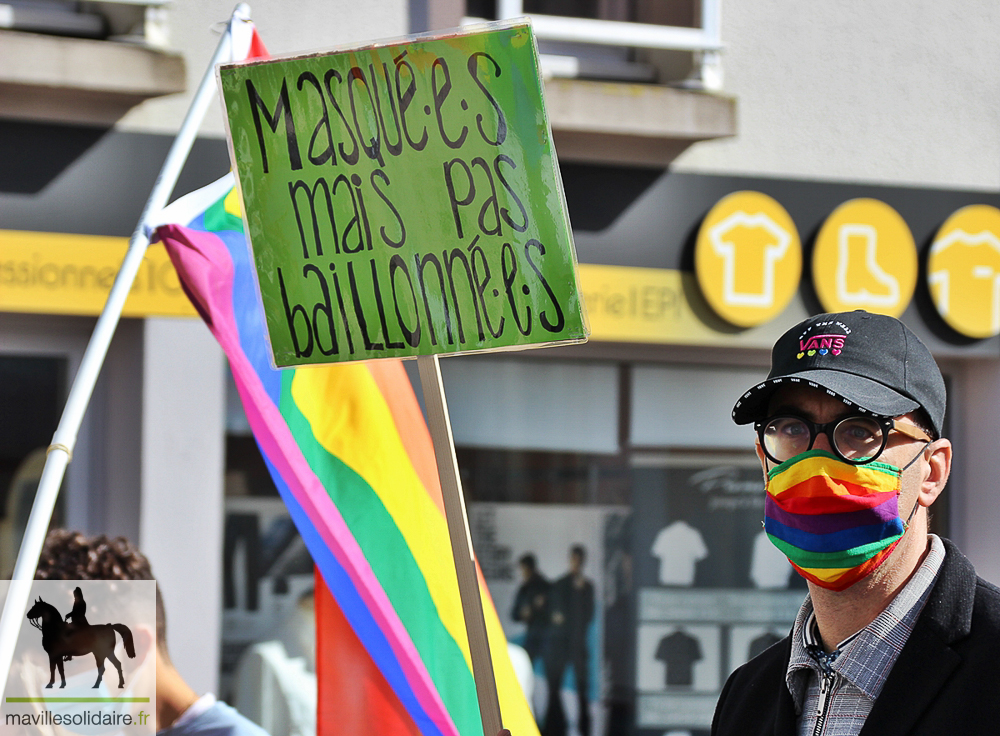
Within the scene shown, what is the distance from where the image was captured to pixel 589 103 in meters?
6.30

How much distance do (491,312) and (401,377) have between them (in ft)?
3.82

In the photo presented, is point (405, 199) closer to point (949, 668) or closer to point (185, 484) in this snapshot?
point (949, 668)

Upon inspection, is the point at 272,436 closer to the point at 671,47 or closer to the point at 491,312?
the point at 491,312

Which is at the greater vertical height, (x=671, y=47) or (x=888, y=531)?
(x=671, y=47)

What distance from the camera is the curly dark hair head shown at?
2742mm

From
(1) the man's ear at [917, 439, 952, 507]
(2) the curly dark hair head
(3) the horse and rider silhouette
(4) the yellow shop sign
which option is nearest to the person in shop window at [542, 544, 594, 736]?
(4) the yellow shop sign

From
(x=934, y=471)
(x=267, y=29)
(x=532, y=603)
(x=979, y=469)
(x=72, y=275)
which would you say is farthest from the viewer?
(x=979, y=469)

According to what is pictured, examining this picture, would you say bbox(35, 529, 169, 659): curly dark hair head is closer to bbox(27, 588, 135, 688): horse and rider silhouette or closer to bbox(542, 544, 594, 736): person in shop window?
bbox(27, 588, 135, 688): horse and rider silhouette

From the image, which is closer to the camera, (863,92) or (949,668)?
(949,668)

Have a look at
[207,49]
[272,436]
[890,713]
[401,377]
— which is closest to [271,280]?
[272,436]

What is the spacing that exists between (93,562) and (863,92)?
5503 millimetres

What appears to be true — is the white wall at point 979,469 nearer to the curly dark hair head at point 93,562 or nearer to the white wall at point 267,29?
the white wall at point 267,29

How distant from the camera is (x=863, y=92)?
7.00m

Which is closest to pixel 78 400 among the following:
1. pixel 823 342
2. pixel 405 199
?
pixel 405 199
